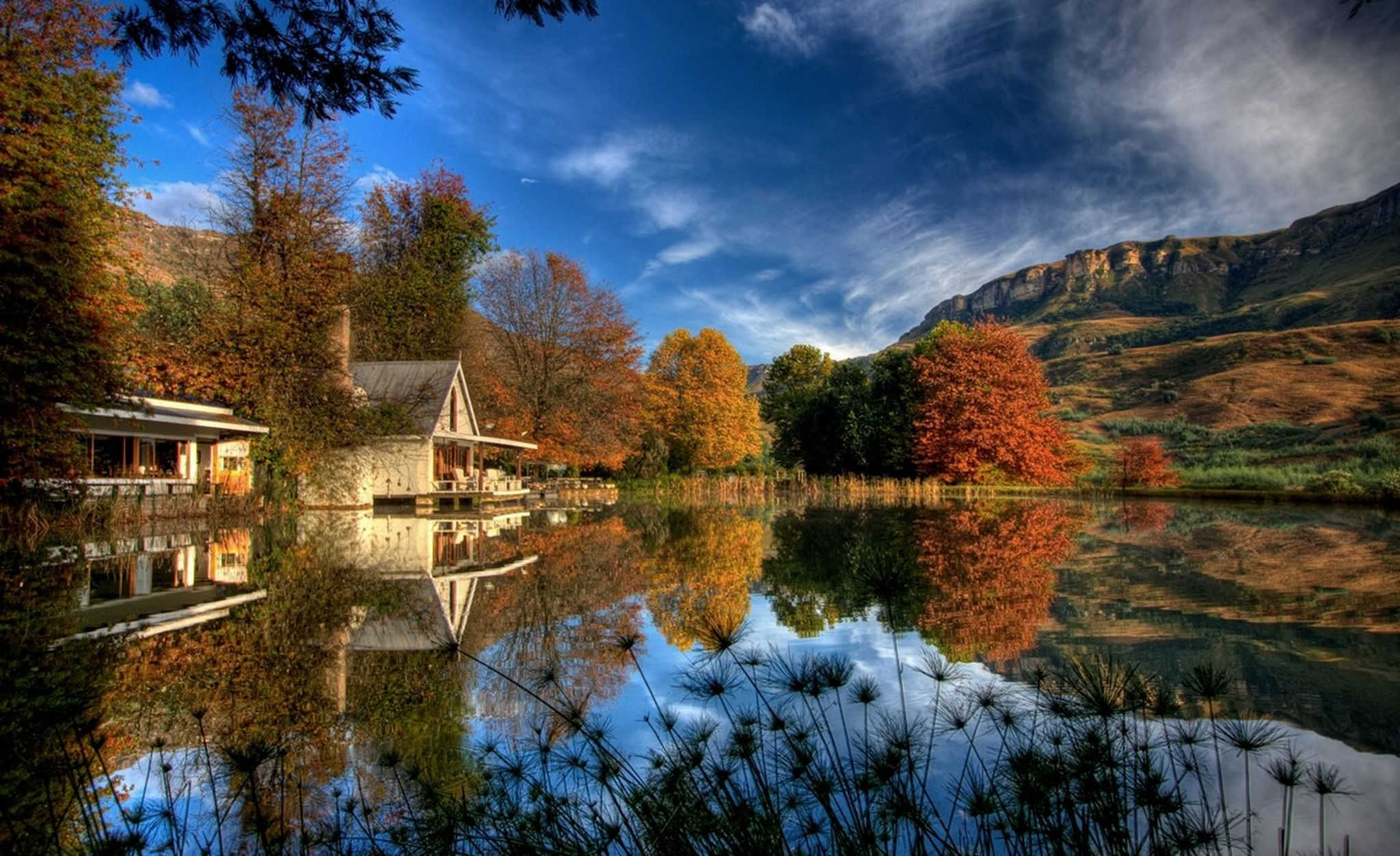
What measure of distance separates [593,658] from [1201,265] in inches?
4876

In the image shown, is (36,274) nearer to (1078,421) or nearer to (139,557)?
(139,557)

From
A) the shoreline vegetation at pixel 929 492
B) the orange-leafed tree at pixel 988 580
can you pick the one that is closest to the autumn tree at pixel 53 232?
the orange-leafed tree at pixel 988 580

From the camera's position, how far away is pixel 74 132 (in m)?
14.2

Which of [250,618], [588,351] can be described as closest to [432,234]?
[588,351]

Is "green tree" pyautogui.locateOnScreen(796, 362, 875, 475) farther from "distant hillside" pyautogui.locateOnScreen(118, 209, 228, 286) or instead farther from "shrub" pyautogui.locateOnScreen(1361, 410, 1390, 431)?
"distant hillside" pyautogui.locateOnScreen(118, 209, 228, 286)

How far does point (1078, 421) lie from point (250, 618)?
169ft

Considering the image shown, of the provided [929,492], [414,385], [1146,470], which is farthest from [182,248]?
[1146,470]

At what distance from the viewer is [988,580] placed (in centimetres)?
757

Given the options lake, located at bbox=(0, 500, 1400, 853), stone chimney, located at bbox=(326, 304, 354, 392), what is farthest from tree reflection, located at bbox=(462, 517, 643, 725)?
stone chimney, located at bbox=(326, 304, 354, 392)

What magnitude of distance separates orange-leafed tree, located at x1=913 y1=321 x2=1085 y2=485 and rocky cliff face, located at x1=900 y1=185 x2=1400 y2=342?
4918cm

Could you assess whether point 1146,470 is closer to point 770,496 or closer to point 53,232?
point 770,496

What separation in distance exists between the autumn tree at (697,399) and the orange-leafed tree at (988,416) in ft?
49.4

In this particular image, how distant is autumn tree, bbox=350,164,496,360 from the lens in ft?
109

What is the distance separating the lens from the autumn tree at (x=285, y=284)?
64.0 feet
